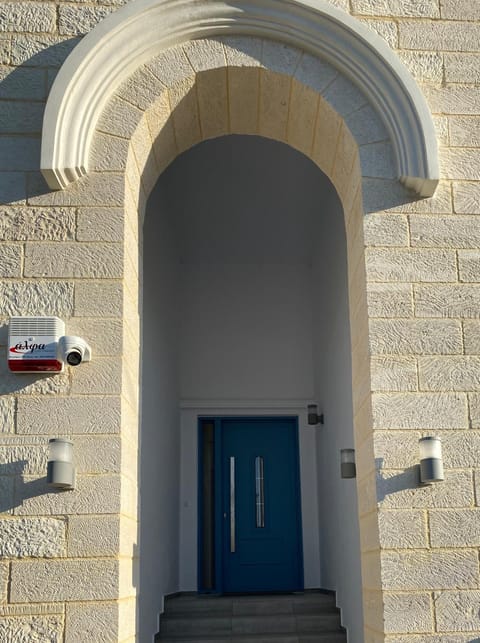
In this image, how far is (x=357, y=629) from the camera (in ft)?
20.9

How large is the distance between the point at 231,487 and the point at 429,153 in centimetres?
502

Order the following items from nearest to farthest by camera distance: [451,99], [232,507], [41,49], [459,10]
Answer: [41,49] < [451,99] < [459,10] < [232,507]

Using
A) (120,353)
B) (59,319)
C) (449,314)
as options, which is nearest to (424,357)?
(449,314)

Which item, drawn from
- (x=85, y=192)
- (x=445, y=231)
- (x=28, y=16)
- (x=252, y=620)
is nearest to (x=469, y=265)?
(x=445, y=231)

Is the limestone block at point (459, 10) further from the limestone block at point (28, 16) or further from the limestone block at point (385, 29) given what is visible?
the limestone block at point (28, 16)

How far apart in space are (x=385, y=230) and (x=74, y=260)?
5.12 ft

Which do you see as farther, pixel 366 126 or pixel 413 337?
pixel 366 126

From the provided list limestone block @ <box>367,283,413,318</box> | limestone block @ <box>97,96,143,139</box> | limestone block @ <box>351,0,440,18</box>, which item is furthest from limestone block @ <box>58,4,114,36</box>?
limestone block @ <box>367,283,413,318</box>

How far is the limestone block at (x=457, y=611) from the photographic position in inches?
147

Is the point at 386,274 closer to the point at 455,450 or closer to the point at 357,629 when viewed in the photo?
the point at 455,450

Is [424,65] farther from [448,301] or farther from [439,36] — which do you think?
[448,301]

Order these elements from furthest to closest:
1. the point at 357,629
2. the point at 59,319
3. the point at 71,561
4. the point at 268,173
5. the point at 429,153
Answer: the point at 268,173, the point at 357,629, the point at 429,153, the point at 59,319, the point at 71,561

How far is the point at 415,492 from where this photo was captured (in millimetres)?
3871

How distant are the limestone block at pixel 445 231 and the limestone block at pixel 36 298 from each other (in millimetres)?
1753
